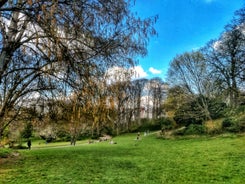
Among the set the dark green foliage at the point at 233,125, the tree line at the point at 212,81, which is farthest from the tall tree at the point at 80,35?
the dark green foliage at the point at 233,125

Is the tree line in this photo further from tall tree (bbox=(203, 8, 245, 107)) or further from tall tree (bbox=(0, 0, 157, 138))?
tall tree (bbox=(0, 0, 157, 138))

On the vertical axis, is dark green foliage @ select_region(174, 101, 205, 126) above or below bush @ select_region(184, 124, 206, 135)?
above

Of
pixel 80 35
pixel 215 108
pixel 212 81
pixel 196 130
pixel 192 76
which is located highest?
pixel 192 76

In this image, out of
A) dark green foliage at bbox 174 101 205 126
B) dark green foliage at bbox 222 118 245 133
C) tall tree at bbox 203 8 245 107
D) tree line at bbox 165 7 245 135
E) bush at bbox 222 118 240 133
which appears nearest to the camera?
tall tree at bbox 203 8 245 107

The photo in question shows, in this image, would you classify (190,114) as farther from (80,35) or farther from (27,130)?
(80,35)

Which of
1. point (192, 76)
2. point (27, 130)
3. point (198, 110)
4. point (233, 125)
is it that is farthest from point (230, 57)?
point (27, 130)

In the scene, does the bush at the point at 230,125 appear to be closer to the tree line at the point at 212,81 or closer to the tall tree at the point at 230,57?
the tree line at the point at 212,81

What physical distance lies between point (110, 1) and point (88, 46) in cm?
75

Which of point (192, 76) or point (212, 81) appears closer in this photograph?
point (212, 81)

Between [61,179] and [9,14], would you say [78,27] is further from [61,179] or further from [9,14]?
[61,179]

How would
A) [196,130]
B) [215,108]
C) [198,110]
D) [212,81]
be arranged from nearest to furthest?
[196,130], [212,81], [215,108], [198,110]

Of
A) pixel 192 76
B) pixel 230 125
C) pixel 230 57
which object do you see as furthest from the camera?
pixel 192 76

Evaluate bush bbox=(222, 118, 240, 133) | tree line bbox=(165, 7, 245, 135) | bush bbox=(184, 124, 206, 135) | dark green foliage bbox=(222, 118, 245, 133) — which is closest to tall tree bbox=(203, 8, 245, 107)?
tree line bbox=(165, 7, 245, 135)

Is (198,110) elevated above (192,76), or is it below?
below
